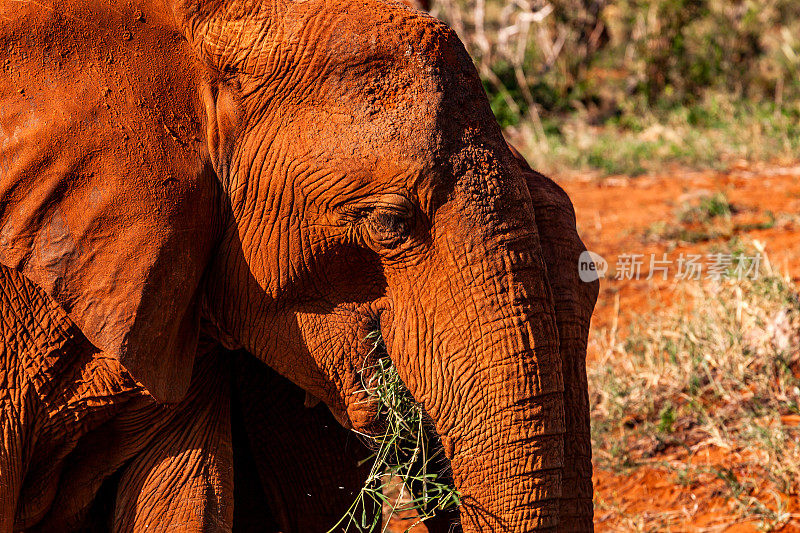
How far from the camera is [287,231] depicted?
2.91 meters

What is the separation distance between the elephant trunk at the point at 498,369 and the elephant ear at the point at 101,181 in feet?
2.12

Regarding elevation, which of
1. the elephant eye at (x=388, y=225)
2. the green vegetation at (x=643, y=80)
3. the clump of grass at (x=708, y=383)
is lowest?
the green vegetation at (x=643, y=80)

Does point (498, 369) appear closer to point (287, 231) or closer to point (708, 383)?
point (287, 231)

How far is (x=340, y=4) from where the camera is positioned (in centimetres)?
285

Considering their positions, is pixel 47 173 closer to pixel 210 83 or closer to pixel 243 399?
pixel 210 83

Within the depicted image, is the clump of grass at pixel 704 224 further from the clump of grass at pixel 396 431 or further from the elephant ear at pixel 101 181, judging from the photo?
the elephant ear at pixel 101 181

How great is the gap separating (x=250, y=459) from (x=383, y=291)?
124 centimetres

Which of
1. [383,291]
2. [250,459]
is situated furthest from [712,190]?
[383,291]

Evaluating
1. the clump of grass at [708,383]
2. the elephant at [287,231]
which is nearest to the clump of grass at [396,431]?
the elephant at [287,231]

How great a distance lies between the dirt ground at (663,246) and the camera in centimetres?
457

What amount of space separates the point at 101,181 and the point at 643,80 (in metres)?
9.90

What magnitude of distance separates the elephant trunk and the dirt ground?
185cm

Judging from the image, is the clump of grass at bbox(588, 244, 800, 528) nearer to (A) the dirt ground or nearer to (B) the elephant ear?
(A) the dirt ground

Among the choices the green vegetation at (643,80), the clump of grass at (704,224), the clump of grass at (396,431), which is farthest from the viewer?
the green vegetation at (643,80)
